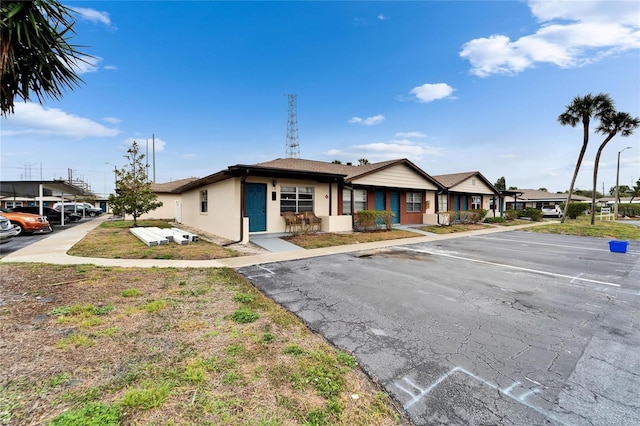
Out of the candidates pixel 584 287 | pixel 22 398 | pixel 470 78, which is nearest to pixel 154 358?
pixel 22 398

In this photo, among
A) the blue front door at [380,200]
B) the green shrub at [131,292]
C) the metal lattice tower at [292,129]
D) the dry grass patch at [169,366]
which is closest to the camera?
the dry grass patch at [169,366]

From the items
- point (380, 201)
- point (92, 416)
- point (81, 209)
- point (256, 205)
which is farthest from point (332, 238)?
point (81, 209)

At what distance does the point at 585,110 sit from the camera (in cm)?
2191

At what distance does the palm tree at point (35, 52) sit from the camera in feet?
13.7

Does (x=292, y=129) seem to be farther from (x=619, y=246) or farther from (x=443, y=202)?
(x=619, y=246)

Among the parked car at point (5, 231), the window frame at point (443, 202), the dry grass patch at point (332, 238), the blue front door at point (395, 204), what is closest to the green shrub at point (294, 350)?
the dry grass patch at point (332, 238)

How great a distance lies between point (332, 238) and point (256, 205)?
380 cm

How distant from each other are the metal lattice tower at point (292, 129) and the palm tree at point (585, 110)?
78.5ft

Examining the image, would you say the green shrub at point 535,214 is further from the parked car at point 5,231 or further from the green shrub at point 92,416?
the parked car at point 5,231

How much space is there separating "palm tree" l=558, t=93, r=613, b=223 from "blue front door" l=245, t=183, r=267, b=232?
26.3m

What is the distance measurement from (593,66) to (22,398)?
20147 millimetres

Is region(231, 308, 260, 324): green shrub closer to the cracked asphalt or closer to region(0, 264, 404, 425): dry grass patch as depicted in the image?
region(0, 264, 404, 425): dry grass patch

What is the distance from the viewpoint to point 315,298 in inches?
197

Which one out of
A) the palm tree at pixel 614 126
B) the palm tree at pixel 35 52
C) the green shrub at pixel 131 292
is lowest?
the green shrub at pixel 131 292
